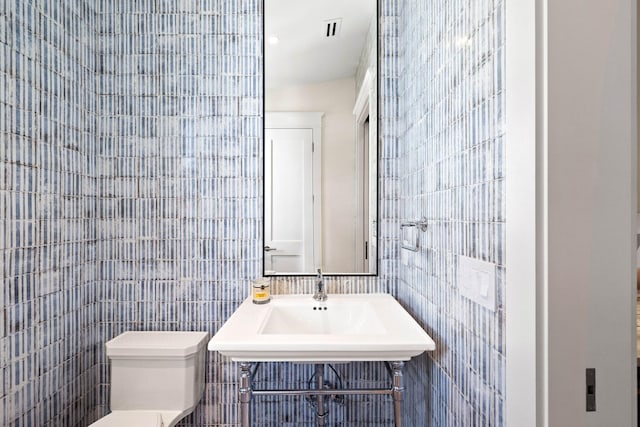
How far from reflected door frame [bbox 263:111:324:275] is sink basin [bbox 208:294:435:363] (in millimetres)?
247

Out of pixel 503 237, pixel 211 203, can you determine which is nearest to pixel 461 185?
pixel 503 237

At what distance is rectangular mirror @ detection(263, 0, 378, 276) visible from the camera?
185 centimetres

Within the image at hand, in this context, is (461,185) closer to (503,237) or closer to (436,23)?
(503,237)

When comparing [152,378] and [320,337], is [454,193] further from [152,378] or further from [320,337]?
[152,378]

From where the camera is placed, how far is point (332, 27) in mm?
1872

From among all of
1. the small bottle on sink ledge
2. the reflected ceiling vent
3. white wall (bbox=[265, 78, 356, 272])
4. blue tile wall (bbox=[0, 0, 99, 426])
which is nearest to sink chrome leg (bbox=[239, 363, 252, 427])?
the small bottle on sink ledge

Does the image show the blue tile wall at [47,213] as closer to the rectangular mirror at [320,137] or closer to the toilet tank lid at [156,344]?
the toilet tank lid at [156,344]

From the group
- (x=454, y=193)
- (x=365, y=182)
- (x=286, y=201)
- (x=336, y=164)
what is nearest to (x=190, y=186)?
(x=286, y=201)

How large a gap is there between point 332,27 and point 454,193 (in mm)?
1172

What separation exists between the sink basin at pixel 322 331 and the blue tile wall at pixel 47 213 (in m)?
0.74

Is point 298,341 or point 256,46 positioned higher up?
point 256,46

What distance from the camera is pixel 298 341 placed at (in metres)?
1.21

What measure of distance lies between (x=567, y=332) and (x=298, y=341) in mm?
758

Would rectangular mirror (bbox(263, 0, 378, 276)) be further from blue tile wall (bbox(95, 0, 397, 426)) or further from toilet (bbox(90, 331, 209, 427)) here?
toilet (bbox(90, 331, 209, 427))
